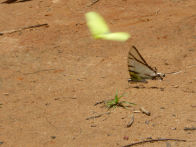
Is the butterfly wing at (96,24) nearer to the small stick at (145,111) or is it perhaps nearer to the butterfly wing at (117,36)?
the butterfly wing at (117,36)

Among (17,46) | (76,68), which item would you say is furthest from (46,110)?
(17,46)

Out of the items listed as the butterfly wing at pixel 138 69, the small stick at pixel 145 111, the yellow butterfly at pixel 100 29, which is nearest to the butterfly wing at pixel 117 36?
the yellow butterfly at pixel 100 29

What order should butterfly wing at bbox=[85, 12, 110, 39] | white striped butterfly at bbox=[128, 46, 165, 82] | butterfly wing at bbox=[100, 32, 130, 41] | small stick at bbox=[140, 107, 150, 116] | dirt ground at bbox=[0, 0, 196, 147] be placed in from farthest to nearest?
butterfly wing at bbox=[85, 12, 110, 39]
butterfly wing at bbox=[100, 32, 130, 41]
white striped butterfly at bbox=[128, 46, 165, 82]
small stick at bbox=[140, 107, 150, 116]
dirt ground at bbox=[0, 0, 196, 147]

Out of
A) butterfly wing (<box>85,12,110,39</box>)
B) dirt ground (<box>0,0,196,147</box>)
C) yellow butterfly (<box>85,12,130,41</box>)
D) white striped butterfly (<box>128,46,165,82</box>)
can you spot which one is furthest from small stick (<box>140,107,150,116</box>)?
butterfly wing (<box>85,12,110,39</box>)

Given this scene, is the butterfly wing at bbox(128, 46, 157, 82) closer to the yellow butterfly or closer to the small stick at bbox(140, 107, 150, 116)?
the small stick at bbox(140, 107, 150, 116)

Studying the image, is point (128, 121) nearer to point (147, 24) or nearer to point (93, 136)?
point (93, 136)

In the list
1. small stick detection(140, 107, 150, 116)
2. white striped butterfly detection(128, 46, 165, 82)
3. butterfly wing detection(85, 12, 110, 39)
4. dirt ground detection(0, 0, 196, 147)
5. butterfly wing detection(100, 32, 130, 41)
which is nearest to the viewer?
dirt ground detection(0, 0, 196, 147)

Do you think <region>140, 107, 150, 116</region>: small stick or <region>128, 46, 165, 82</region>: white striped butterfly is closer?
<region>140, 107, 150, 116</region>: small stick
